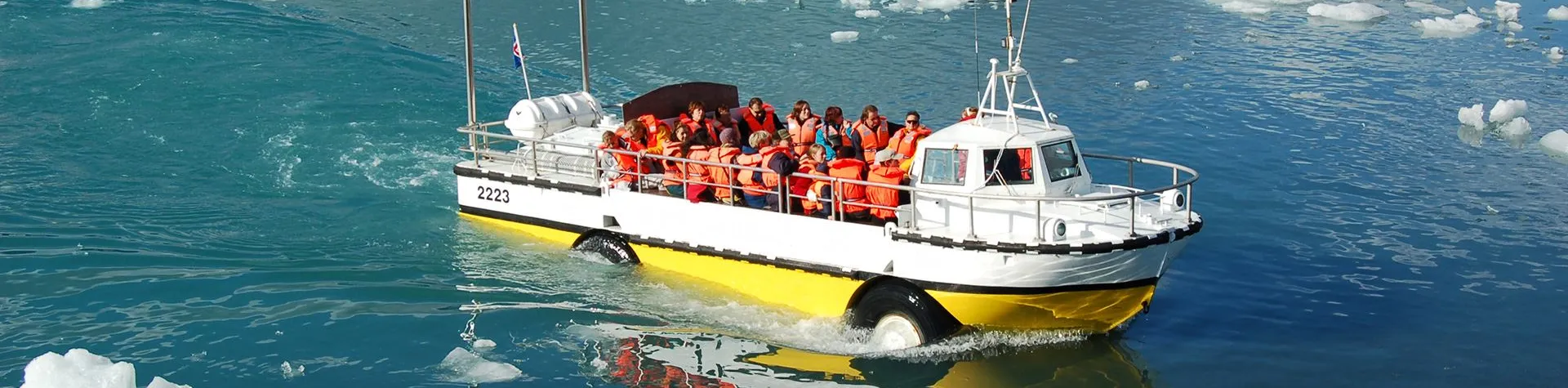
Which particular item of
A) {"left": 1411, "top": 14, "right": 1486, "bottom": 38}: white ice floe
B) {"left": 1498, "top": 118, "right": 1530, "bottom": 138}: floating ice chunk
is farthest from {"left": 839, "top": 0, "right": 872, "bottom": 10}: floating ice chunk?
Result: {"left": 1498, "top": 118, "right": 1530, "bottom": 138}: floating ice chunk

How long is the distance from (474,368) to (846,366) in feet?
11.2

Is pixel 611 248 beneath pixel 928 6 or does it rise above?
beneath

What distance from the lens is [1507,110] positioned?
78.2 feet

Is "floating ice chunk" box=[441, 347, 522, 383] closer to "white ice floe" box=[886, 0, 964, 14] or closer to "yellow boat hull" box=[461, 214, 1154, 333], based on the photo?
"yellow boat hull" box=[461, 214, 1154, 333]

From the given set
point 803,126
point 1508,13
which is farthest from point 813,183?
point 1508,13

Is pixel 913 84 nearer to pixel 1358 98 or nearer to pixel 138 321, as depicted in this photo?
pixel 1358 98

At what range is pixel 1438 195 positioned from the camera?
2025 cm

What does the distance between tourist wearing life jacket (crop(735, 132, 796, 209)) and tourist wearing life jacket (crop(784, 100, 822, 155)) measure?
3.46ft

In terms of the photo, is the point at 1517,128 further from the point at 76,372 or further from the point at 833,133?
the point at 76,372

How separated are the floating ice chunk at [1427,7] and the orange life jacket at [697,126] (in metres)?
25.4

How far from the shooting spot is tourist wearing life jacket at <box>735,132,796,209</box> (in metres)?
14.9

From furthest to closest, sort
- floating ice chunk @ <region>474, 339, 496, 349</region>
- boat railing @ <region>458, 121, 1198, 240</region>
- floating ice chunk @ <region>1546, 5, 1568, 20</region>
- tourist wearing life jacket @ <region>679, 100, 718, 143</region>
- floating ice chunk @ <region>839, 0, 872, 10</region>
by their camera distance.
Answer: floating ice chunk @ <region>839, 0, 872, 10</region> → floating ice chunk @ <region>1546, 5, 1568, 20</region> → tourist wearing life jacket @ <region>679, 100, 718, 143</region> → floating ice chunk @ <region>474, 339, 496, 349</region> → boat railing @ <region>458, 121, 1198, 240</region>

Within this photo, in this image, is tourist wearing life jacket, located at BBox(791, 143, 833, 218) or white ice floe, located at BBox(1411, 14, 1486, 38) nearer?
tourist wearing life jacket, located at BBox(791, 143, 833, 218)

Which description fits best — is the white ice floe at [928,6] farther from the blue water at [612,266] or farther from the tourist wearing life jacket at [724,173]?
the tourist wearing life jacket at [724,173]
